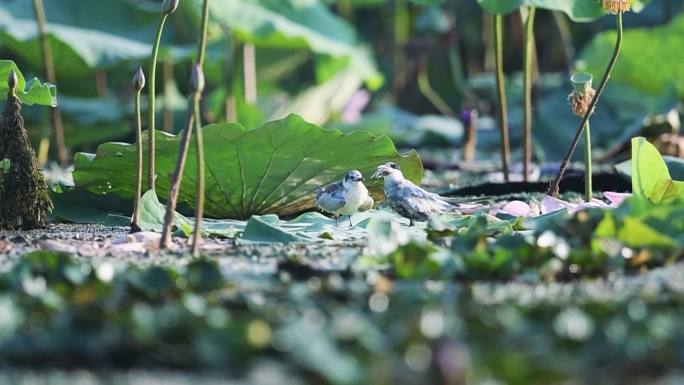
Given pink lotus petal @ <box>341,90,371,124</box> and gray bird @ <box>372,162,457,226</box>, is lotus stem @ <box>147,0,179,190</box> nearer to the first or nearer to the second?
gray bird @ <box>372,162,457,226</box>

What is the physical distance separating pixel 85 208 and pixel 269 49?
3502mm

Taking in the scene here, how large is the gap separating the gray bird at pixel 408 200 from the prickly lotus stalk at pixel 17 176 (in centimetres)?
88

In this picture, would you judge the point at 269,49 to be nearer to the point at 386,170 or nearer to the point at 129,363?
the point at 386,170

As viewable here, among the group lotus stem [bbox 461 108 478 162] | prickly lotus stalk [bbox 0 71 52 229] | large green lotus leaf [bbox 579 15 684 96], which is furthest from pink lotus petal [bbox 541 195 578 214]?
large green lotus leaf [bbox 579 15 684 96]

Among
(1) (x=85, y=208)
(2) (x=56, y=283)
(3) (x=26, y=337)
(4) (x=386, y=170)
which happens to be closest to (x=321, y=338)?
(3) (x=26, y=337)

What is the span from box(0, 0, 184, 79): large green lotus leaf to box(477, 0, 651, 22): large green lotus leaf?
2.36m

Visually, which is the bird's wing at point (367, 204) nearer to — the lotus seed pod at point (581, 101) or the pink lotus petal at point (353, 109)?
the lotus seed pod at point (581, 101)

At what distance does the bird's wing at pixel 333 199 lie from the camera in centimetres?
319

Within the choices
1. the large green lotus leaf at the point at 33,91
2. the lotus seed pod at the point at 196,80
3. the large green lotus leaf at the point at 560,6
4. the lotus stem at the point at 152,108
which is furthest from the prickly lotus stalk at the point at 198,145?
the large green lotus leaf at the point at 560,6

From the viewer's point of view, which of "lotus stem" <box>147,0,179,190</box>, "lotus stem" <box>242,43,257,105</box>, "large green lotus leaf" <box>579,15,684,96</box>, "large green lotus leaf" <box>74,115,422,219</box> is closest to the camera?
"lotus stem" <box>147,0,179,190</box>

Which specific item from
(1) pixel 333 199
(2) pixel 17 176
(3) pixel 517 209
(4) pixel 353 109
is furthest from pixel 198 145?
(4) pixel 353 109

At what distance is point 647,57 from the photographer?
19.5 ft

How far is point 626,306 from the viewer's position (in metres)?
2.06

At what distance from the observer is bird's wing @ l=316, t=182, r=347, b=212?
3189 millimetres
